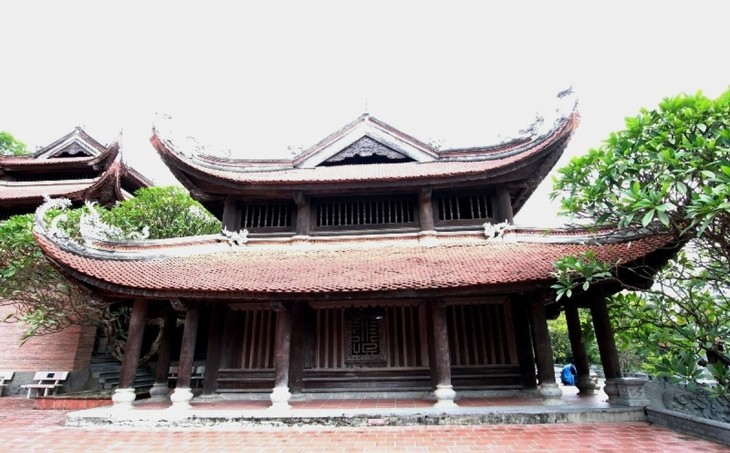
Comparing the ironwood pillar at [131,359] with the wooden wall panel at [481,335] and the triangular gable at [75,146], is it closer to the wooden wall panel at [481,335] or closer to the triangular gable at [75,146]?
the wooden wall panel at [481,335]

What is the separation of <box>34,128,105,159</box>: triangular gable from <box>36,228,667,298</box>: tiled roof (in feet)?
48.4

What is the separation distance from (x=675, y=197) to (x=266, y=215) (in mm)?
8892

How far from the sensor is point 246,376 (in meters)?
9.51

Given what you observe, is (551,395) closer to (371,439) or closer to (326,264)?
(371,439)

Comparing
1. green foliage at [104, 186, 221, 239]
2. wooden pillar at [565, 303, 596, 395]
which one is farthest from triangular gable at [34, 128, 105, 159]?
wooden pillar at [565, 303, 596, 395]

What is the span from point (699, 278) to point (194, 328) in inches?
362

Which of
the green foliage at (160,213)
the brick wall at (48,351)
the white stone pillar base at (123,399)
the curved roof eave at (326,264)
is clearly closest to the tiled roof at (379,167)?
the curved roof eave at (326,264)

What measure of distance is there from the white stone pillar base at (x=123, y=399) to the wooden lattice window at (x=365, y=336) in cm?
455

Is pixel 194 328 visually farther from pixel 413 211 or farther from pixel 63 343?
pixel 63 343

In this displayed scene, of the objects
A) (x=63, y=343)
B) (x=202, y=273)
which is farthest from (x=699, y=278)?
(x=63, y=343)

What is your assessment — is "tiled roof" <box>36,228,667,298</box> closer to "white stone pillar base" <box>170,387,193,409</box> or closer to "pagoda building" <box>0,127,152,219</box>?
"white stone pillar base" <box>170,387,193,409</box>

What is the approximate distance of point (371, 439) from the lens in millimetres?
6305

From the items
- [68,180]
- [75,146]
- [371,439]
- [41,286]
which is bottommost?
[371,439]

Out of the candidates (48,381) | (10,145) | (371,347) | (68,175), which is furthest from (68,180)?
(371,347)
